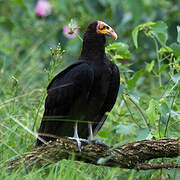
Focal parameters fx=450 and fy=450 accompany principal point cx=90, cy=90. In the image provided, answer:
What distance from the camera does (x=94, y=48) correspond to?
4070mm

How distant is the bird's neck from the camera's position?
13.3ft

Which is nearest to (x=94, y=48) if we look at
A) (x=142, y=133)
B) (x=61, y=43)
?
(x=142, y=133)

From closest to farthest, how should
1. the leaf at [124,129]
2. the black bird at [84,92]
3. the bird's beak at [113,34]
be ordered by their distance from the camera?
1. the black bird at [84,92]
2. the leaf at [124,129]
3. the bird's beak at [113,34]

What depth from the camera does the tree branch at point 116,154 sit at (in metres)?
3.46

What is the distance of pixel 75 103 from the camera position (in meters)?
3.92

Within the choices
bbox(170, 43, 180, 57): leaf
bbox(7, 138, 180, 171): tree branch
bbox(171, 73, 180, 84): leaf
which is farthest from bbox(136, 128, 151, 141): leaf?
bbox(170, 43, 180, 57): leaf

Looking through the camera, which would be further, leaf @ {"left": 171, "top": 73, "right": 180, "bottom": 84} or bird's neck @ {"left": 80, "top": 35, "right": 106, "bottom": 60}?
bird's neck @ {"left": 80, "top": 35, "right": 106, "bottom": 60}

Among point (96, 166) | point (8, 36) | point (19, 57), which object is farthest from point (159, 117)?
point (8, 36)

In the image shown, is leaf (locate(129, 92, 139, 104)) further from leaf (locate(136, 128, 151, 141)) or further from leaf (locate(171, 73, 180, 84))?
leaf (locate(171, 73, 180, 84))

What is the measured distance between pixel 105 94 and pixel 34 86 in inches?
92.6

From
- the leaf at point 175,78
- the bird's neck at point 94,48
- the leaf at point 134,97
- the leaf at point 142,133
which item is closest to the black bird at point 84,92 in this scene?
the bird's neck at point 94,48

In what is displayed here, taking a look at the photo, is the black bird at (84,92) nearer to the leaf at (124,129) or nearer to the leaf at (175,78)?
the leaf at (124,129)

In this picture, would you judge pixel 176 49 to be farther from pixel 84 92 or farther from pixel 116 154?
pixel 116 154

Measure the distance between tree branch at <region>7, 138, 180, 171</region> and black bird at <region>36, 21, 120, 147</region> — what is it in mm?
262
